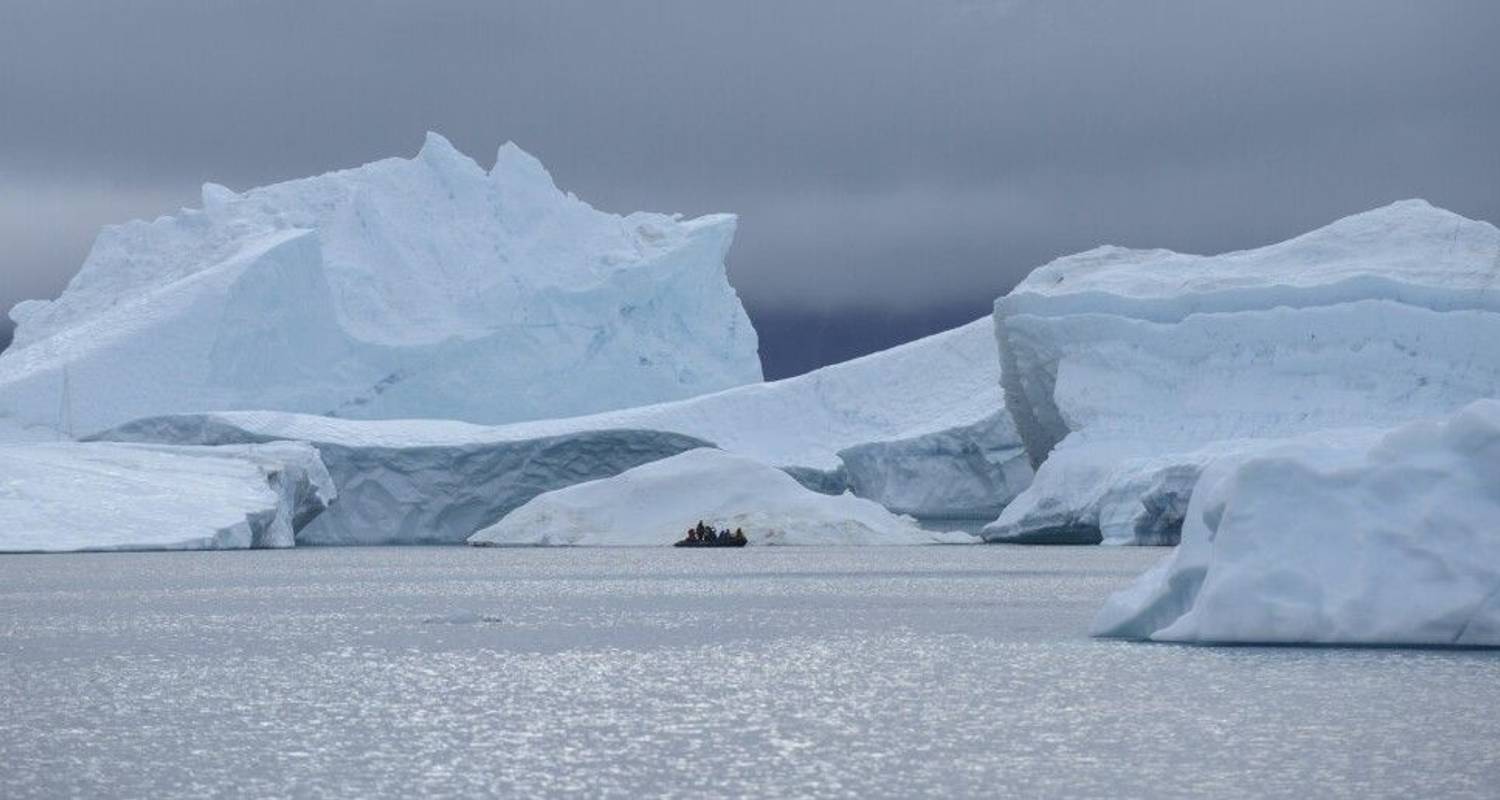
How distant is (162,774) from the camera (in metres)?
7.39

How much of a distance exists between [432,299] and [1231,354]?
18117mm

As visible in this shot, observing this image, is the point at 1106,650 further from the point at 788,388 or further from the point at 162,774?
the point at 788,388

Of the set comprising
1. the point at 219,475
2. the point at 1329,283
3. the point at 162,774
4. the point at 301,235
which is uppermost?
the point at 301,235

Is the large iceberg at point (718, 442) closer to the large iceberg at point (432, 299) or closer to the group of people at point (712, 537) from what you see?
the group of people at point (712, 537)

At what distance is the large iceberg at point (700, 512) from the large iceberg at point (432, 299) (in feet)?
32.3

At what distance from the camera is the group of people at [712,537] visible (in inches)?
1188

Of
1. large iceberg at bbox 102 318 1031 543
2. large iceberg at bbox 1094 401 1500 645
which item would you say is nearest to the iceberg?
large iceberg at bbox 102 318 1031 543

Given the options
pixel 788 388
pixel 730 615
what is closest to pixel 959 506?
pixel 788 388

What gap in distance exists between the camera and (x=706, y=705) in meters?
9.28

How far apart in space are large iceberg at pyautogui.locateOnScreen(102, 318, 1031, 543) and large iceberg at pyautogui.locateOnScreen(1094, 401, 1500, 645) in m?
21.4

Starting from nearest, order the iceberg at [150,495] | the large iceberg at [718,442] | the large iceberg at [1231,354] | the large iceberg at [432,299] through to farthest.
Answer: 1. the iceberg at [150,495]
2. the large iceberg at [1231,354]
3. the large iceberg at [718,442]
4. the large iceberg at [432,299]

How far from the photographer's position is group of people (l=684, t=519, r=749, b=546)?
3017 centimetres

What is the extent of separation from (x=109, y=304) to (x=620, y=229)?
9817mm

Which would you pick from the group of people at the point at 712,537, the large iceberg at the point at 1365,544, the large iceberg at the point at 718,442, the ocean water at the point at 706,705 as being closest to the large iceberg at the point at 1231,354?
the group of people at the point at 712,537
